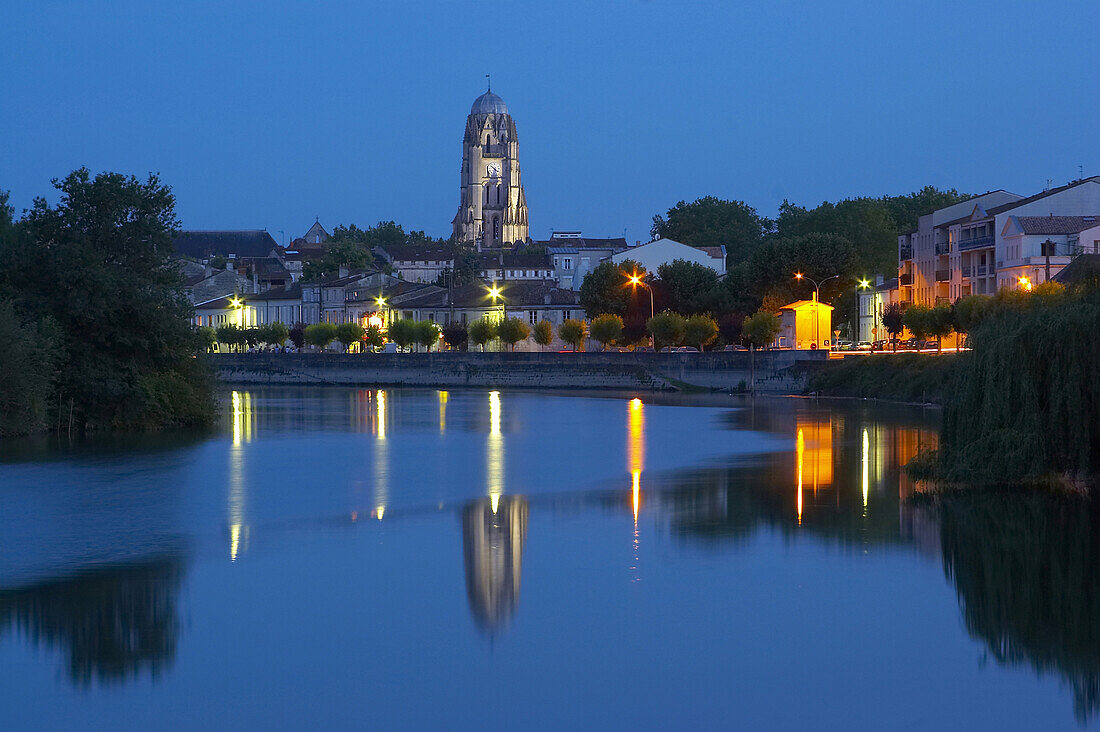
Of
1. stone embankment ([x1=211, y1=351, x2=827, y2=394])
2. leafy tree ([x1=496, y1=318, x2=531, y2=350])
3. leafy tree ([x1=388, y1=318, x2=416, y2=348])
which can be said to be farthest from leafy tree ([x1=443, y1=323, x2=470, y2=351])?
Result: stone embankment ([x1=211, y1=351, x2=827, y2=394])

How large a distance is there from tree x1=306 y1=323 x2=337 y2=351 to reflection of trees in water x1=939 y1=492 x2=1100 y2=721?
261 ft

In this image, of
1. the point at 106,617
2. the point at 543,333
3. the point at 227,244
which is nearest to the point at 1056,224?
the point at 543,333

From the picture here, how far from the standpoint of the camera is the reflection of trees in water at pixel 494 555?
55.1 ft

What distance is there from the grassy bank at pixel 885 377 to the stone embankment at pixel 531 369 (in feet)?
7.57

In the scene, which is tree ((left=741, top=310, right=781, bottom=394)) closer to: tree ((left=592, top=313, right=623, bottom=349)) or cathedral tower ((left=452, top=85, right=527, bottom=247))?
tree ((left=592, top=313, right=623, bottom=349))

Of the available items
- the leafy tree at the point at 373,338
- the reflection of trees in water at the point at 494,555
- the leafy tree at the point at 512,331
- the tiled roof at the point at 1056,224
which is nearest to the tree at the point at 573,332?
the leafy tree at the point at 512,331

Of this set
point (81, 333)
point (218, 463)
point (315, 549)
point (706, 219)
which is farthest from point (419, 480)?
point (706, 219)

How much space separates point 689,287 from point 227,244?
98.9 m

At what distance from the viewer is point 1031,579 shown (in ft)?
60.4

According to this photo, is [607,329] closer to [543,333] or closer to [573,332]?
[573,332]

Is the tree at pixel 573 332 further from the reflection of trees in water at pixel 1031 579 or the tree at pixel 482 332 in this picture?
the reflection of trees in water at pixel 1031 579

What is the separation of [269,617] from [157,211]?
104 feet

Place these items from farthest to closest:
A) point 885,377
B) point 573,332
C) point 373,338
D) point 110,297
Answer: point 373,338 → point 573,332 → point 885,377 → point 110,297

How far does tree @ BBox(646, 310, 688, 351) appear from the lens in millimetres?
77812
